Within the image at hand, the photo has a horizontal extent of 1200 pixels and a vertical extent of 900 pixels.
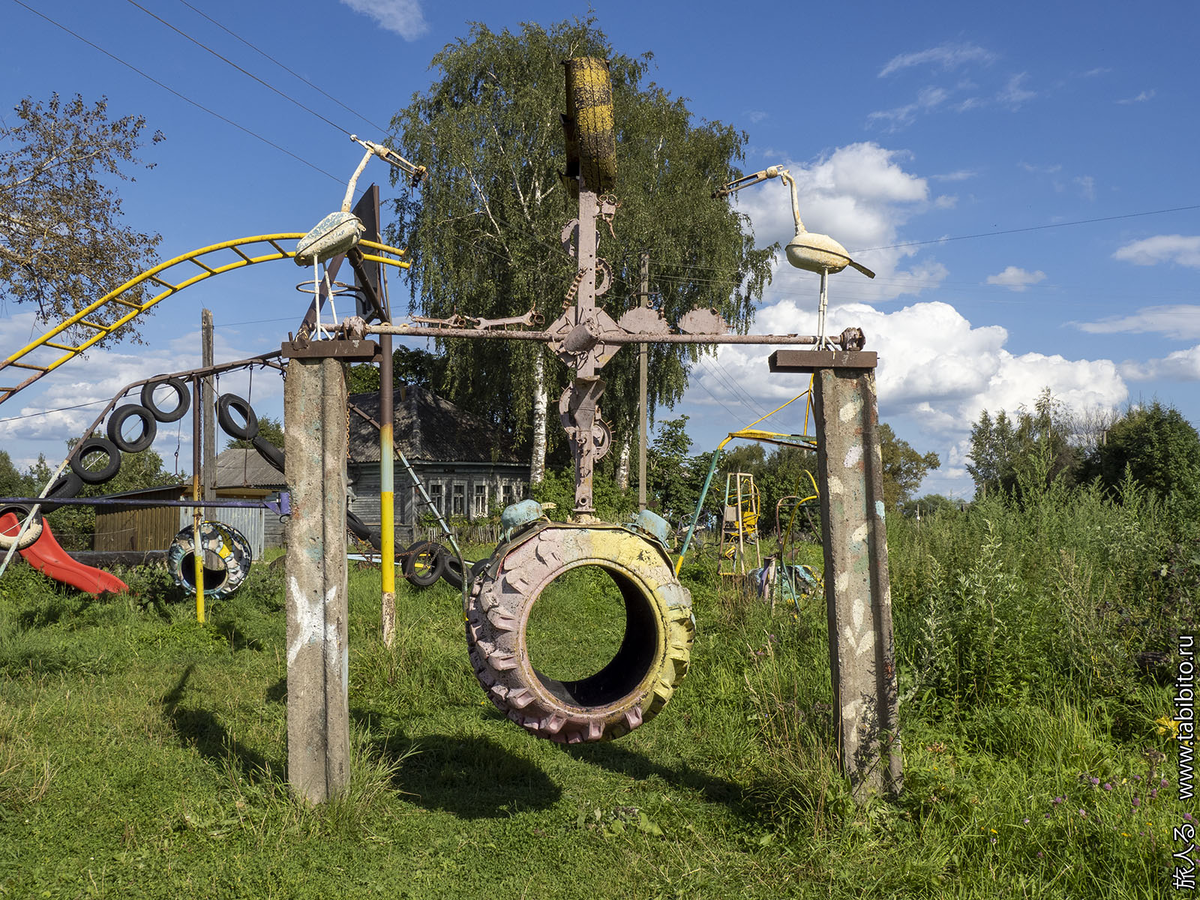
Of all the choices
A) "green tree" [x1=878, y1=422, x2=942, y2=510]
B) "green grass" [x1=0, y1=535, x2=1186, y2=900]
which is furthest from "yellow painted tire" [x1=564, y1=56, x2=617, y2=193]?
"green tree" [x1=878, y1=422, x2=942, y2=510]

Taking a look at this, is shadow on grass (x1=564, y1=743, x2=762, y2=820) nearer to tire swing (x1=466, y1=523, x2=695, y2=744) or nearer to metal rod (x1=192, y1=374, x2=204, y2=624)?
tire swing (x1=466, y1=523, x2=695, y2=744)

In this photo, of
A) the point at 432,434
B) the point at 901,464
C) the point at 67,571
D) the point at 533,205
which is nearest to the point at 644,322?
the point at 67,571

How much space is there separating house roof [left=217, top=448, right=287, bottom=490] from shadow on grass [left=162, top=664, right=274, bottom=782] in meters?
22.4

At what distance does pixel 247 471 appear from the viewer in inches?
1206

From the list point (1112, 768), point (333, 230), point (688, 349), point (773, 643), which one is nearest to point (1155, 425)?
point (688, 349)

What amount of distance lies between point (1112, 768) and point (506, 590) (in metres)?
3.46

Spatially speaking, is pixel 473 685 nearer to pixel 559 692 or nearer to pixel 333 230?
pixel 559 692

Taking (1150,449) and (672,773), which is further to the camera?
(1150,449)

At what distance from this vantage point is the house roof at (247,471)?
28.9 m

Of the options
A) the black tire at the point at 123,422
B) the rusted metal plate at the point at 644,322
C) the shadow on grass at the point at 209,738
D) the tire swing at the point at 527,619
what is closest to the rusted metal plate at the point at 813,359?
the rusted metal plate at the point at 644,322

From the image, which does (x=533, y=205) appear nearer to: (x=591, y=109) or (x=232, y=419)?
(x=232, y=419)

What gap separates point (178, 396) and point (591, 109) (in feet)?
25.2

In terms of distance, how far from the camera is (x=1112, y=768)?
411cm

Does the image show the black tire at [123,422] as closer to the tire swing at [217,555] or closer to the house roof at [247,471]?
the tire swing at [217,555]
